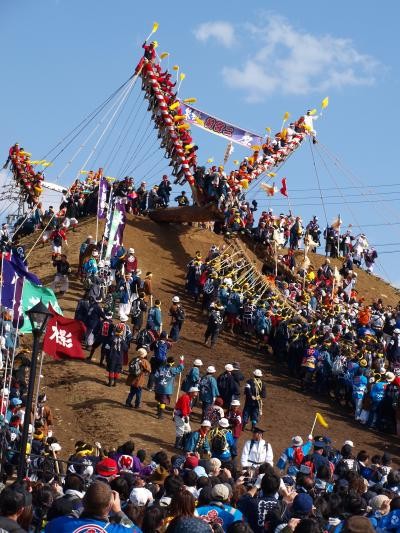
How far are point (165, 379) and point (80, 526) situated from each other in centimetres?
1462

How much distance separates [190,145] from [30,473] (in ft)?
72.5

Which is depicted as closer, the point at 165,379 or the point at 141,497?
the point at 141,497

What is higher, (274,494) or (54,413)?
(274,494)

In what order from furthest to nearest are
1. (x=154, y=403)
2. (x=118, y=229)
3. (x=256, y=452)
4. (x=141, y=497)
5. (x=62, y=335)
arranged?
(x=118, y=229) < (x=154, y=403) < (x=62, y=335) < (x=256, y=452) < (x=141, y=497)

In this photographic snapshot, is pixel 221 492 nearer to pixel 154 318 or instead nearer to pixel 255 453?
pixel 255 453

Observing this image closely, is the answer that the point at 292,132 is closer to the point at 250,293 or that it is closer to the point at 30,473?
the point at 250,293

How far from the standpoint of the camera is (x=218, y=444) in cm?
1841

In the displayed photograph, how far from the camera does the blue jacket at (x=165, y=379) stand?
22.6 m

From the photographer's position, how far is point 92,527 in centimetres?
802

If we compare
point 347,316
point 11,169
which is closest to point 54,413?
point 347,316

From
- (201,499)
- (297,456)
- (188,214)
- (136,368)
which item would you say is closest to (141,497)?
(201,499)

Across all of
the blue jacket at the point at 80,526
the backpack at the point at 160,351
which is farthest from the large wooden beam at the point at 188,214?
the blue jacket at the point at 80,526

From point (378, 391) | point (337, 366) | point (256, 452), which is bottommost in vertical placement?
point (256, 452)

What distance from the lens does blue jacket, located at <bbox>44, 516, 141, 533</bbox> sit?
803cm
